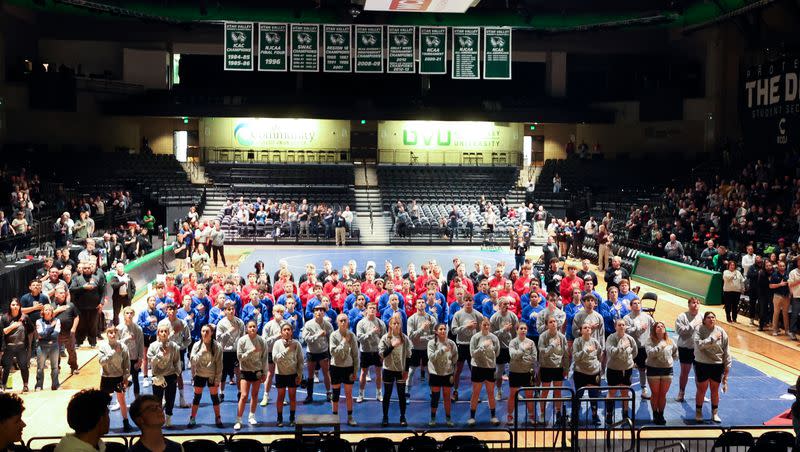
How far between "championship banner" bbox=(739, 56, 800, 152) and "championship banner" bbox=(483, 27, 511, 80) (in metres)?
10.8

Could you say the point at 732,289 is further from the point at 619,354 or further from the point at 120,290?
the point at 120,290

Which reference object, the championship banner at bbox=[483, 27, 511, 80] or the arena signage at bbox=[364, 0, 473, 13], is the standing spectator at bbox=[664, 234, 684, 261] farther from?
the arena signage at bbox=[364, 0, 473, 13]

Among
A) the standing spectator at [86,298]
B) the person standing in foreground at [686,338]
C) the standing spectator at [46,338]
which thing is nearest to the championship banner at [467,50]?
the standing spectator at [86,298]

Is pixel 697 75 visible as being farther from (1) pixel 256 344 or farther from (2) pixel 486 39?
(1) pixel 256 344

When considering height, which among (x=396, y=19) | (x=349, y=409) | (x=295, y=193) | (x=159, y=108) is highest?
(x=396, y=19)

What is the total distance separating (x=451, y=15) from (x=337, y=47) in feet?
46.4

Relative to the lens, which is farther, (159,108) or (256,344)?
(159,108)

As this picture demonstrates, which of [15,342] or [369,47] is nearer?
[15,342]

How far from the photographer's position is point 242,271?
97.9 feet

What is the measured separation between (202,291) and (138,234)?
45.0 feet

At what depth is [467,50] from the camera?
3036cm

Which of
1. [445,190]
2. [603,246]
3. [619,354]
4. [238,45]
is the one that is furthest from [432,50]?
[619,354]

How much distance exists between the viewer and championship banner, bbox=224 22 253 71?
29.6 m

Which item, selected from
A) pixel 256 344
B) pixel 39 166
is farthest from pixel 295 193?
pixel 256 344
